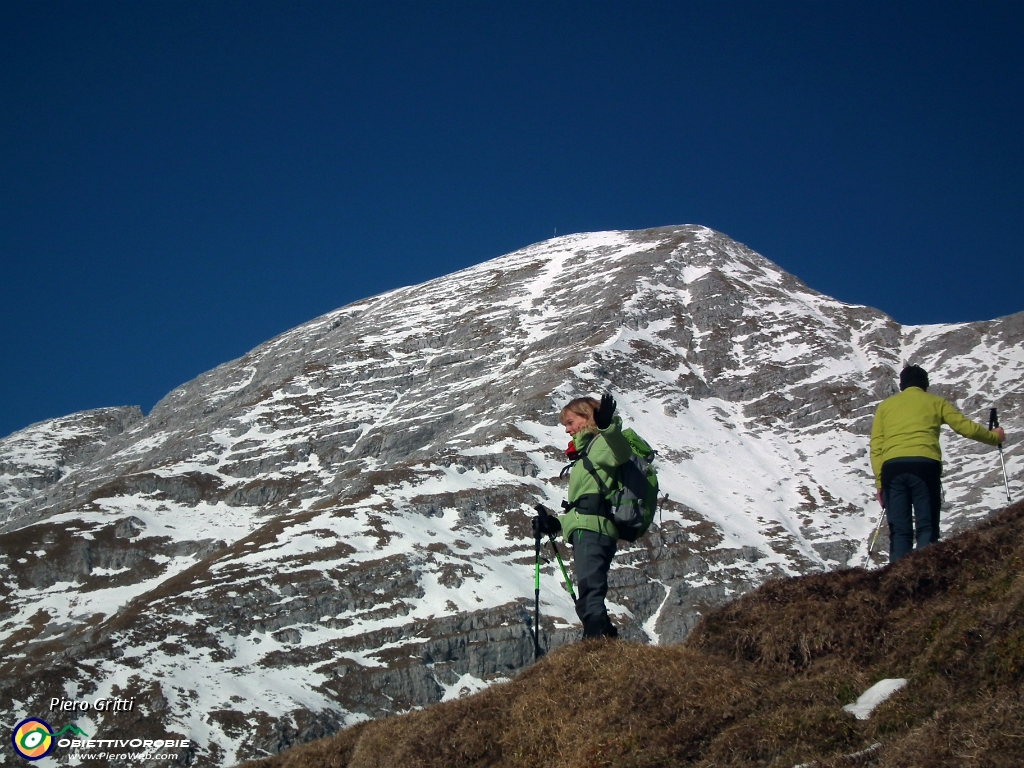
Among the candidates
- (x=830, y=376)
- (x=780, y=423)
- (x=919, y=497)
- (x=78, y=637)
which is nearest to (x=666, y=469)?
(x=780, y=423)

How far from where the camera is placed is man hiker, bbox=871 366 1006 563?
47.3 ft

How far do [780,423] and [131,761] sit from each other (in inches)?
5415

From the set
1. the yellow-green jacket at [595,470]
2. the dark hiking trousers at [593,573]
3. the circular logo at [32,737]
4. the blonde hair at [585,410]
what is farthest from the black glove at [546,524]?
the circular logo at [32,737]

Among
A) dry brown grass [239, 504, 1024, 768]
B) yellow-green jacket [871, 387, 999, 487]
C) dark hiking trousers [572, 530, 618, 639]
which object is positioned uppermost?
yellow-green jacket [871, 387, 999, 487]

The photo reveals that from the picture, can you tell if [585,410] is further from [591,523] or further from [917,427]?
[917,427]

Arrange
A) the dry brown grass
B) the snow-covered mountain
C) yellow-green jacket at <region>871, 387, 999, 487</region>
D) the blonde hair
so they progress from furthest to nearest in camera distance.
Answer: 1. the snow-covered mountain
2. yellow-green jacket at <region>871, 387, 999, 487</region>
3. the blonde hair
4. the dry brown grass

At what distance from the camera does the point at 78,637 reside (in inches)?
4879

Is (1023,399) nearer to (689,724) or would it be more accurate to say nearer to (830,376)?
(830,376)

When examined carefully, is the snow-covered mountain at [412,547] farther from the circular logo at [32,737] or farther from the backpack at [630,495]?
the backpack at [630,495]

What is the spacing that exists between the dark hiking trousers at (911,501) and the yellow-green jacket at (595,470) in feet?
15.9

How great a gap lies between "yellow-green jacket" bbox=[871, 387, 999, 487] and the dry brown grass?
194 cm

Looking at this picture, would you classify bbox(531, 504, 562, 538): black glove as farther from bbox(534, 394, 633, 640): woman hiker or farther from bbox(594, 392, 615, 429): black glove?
bbox(594, 392, 615, 429): black glove

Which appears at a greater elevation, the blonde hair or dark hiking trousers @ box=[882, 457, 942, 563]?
the blonde hair

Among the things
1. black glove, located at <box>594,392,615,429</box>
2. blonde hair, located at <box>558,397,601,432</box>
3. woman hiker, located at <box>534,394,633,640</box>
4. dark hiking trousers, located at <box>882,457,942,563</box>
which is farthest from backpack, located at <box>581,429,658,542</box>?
dark hiking trousers, located at <box>882,457,942,563</box>
